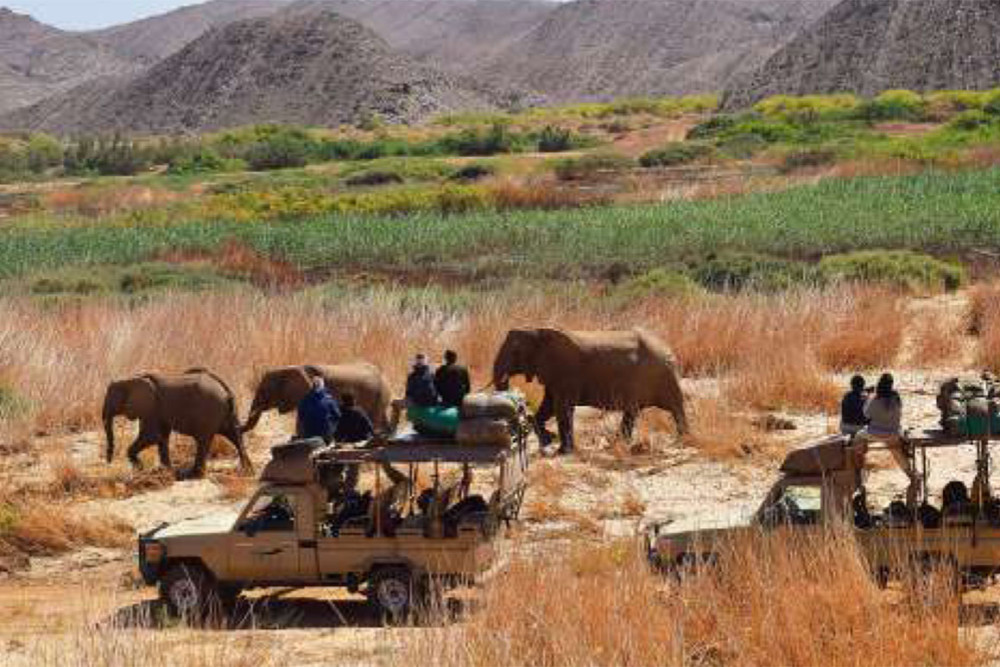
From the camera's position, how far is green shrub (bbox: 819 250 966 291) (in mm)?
30442

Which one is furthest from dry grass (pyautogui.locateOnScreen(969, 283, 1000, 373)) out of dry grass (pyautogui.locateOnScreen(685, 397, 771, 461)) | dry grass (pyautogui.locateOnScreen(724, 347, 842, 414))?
dry grass (pyautogui.locateOnScreen(685, 397, 771, 461))

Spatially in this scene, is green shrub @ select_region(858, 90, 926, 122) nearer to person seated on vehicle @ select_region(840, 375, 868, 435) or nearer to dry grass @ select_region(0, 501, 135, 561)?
dry grass @ select_region(0, 501, 135, 561)

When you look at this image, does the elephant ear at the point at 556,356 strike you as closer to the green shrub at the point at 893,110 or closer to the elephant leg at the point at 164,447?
the elephant leg at the point at 164,447

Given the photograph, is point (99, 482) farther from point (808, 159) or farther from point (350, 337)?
point (808, 159)

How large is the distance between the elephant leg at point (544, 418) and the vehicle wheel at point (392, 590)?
6.21m

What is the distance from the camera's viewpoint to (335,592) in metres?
14.2

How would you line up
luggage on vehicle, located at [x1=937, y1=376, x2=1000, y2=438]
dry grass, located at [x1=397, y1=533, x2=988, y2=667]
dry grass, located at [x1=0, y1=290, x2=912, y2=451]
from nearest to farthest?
dry grass, located at [x1=397, y1=533, x2=988, y2=667]
luggage on vehicle, located at [x1=937, y1=376, x2=1000, y2=438]
dry grass, located at [x1=0, y1=290, x2=912, y2=451]

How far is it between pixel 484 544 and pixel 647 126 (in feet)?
307

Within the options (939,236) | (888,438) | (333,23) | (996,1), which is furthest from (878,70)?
(888,438)

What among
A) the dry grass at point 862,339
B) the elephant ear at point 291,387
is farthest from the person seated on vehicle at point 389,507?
the dry grass at point 862,339

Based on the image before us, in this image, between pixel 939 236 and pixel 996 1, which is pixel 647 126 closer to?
pixel 996 1

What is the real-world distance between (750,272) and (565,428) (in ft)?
47.5

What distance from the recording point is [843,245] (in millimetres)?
36594

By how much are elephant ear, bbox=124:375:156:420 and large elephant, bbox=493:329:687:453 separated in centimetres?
373
